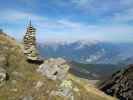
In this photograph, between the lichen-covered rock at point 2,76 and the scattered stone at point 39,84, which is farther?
the scattered stone at point 39,84

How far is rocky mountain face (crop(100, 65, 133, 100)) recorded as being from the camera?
146337mm

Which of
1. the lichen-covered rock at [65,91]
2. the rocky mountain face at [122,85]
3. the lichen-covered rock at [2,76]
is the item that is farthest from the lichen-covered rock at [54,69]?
the rocky mountain face at [122,85]

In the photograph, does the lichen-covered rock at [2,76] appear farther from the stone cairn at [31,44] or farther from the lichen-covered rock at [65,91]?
the stone cairn at [31,44]

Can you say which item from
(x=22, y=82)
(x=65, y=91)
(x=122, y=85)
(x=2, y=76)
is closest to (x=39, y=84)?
(x=22, y=82)

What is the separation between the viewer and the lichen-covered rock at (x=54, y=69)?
10200cm

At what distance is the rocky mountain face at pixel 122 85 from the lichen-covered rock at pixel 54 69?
47241mm

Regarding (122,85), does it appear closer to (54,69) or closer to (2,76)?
(54,69)

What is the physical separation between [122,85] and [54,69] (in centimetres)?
5785

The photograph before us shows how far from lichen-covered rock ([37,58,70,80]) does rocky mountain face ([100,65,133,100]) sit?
47241 millimetres

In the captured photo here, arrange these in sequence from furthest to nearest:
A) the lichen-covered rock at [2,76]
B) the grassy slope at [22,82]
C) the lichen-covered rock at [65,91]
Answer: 1. the lichen-covered rock at [65,91]
2. the lichen-covered rock at [2,76]
3. the grassy slope at [22,82]

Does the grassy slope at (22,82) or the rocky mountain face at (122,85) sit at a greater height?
the grassy slope at (22,82)

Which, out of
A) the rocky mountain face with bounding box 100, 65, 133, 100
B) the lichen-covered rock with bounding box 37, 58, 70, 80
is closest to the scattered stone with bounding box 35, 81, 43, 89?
the lichen-covered rock with bounding box 37, 58, 70, 80

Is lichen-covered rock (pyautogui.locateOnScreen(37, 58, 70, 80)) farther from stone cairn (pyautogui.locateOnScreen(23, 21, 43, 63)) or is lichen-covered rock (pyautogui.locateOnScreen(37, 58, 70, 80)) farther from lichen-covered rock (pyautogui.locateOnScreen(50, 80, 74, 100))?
stone cairn (pyautogui.locateOnScreen(23, 21, 43, 63))

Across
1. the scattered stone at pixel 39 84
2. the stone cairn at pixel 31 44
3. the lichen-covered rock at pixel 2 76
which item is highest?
the stone cairn at pixel 31 44
